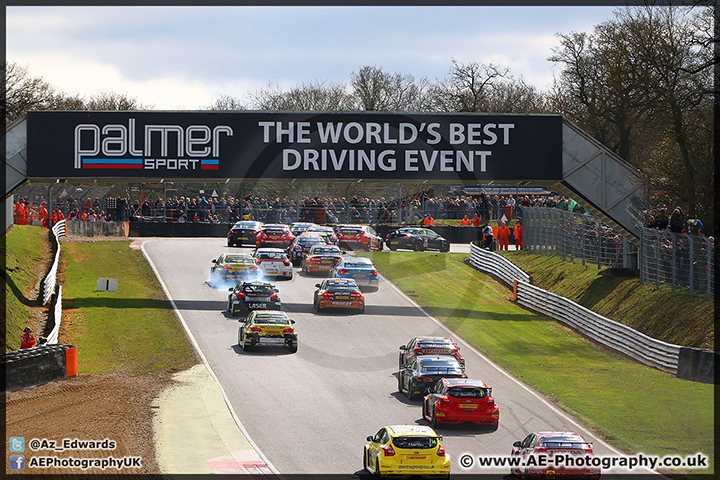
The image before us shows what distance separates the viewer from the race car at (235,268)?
39.5m

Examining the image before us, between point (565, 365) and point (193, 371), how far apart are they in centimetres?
1305

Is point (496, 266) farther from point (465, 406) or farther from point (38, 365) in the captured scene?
point (38, 365)

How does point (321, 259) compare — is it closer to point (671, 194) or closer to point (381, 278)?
point (381, 278)

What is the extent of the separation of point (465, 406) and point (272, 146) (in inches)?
723

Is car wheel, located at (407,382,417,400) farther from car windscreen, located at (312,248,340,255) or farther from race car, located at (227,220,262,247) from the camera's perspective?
race car, located at (227,220,262,247)

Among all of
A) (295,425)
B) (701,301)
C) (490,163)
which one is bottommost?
(295,425)

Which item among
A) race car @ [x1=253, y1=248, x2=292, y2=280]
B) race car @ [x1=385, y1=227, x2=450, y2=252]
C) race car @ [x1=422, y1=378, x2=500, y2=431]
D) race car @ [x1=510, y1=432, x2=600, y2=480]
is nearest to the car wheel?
race car @ [x1=422, y1=378, x2=500, y2=431]

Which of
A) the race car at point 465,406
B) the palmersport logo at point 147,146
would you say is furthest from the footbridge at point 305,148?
the race car at point 465,406

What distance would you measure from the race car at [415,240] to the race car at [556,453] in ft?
120

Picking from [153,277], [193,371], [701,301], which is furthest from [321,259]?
[701,301]

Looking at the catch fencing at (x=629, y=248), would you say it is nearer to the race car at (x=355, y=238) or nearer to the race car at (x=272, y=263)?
the race car at (x=355, y=238)

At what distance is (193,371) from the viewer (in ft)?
86.9

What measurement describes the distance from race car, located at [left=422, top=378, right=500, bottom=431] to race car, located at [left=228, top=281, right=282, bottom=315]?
14036 mm

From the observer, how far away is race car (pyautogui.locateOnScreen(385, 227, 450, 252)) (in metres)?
52.8
